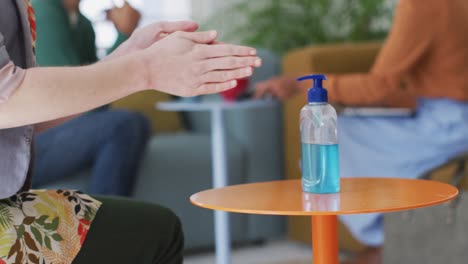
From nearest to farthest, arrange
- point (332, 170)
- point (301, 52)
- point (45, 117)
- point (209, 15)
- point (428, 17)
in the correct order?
point (45, 117)
point (332, 170)
point (428, 17)
point (301, 52)
point (209, 15)

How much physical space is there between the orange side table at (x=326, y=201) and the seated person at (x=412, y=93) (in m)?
1.12

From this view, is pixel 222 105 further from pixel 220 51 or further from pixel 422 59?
pixel 220 51

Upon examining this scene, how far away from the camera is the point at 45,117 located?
116 cm

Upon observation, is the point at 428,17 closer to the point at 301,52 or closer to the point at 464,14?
the point at 464,14

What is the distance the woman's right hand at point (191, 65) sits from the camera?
47.1 inches

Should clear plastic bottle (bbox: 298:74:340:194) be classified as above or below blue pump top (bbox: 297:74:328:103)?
below

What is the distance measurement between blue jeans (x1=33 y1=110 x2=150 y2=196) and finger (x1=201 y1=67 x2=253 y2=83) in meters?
1.70

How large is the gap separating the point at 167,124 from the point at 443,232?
1.65m

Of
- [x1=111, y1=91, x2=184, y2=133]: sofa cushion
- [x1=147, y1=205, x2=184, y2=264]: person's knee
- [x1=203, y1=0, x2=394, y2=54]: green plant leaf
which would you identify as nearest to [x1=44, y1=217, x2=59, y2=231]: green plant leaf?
[x1=147, y1=205, x2=184, y2=264]: person's knee

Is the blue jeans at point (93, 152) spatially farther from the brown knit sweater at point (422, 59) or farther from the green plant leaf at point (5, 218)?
the green plant leaf at point (5, 218)

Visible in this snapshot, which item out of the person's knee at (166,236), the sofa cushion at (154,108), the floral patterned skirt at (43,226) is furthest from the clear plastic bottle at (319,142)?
the sofa cushion at (154,108)

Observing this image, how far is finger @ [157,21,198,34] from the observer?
1.44m

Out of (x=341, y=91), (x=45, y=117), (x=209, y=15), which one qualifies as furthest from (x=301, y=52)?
(x=45, y=117)

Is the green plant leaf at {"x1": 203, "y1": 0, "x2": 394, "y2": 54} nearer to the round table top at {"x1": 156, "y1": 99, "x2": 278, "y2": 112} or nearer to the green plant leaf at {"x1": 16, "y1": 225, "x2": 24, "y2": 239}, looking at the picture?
the round table top at {"x1": 156, "y1": 99, "x2": 278, "y2": 112}
